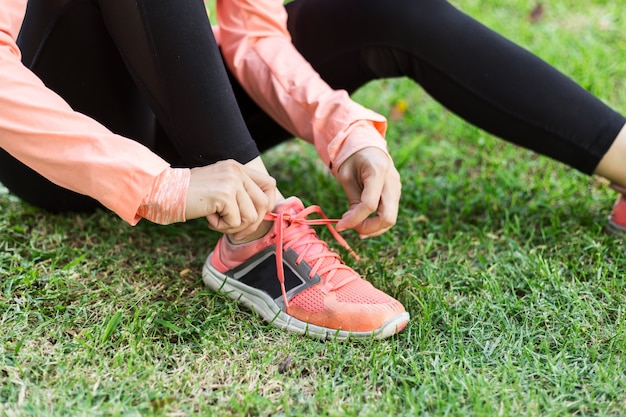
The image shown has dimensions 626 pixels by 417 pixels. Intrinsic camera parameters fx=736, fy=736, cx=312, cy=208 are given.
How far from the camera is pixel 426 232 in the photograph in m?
1.78

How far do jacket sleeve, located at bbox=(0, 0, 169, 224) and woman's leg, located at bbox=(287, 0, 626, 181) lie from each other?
0.65 m

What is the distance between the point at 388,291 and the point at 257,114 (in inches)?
20.6

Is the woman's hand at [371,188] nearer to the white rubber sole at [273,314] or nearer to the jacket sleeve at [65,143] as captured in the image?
the white rubber sole at [273,314]

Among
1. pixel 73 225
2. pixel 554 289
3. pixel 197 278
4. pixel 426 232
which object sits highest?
pixel 554 289

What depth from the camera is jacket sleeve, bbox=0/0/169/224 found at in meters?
1.18

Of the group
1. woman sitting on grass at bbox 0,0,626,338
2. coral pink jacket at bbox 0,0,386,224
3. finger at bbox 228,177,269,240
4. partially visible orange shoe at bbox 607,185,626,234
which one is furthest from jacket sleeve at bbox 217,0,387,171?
partially visible orange shoe at bbox 607,185,626,234

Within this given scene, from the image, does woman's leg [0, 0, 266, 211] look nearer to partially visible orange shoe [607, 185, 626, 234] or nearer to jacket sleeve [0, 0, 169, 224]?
jacket sleeve [0, 0, 169, 224]

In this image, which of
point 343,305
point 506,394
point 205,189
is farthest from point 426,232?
point 205,189

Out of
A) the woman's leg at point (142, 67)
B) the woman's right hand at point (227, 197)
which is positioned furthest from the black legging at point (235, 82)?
the woman's right hand at point (227, 197)

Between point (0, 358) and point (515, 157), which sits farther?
point (515, 157)

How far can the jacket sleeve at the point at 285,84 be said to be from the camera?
1.47 meters

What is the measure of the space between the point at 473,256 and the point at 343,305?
435 millimetres

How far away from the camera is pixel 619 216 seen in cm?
167

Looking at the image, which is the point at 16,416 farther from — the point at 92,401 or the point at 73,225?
the point at 73,225
